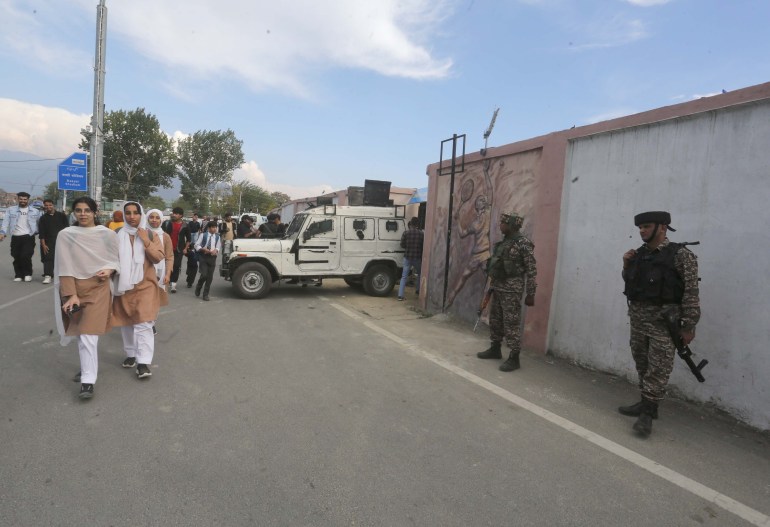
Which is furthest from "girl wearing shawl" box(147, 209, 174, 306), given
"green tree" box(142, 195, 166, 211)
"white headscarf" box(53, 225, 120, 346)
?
"green tree" box(142, 195, 166, 211)

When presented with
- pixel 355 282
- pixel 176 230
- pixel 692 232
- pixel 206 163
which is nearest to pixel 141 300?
pixel 692 232

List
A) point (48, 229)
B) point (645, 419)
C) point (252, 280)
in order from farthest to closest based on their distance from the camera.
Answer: point (48, 229) < point (252, 280) < point (645, 419)

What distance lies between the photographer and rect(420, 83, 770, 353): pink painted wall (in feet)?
16.1

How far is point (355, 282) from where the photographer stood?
36.9 feet

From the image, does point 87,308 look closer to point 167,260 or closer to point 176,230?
point 167,260

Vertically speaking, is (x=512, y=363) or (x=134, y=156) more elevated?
(x=134, y=156)

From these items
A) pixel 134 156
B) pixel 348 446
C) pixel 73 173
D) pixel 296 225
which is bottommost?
pixel 348 446

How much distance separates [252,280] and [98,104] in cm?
946

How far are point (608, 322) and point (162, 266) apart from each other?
16.0 feet

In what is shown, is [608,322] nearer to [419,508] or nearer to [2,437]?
[419,508]

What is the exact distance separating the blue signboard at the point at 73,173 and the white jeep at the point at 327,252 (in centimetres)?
1024

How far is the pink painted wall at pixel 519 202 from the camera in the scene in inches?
193

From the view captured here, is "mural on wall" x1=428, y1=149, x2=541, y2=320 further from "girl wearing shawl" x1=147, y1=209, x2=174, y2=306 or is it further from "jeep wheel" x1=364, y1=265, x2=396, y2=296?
"girl wearing shawl" x1=147, y1=209, x2=174, y2=306

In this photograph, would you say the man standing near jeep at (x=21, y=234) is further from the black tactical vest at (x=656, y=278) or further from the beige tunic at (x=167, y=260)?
the black tactical vest at (x=656, y=278)
